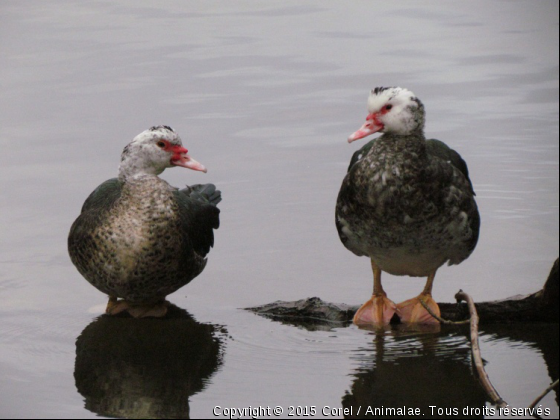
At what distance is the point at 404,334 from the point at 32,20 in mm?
9687

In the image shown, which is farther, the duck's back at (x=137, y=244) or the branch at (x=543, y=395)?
the duck's back at (x=137, y=244)

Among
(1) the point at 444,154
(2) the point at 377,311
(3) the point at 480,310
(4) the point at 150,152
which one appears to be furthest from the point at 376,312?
(4) the point at 150,152

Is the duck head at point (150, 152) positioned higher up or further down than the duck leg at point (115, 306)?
higher up

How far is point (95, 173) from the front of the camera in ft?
30.1

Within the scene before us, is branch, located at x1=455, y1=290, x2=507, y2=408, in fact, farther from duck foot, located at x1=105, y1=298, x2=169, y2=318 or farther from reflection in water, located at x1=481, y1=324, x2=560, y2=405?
duck foot, located at x1=105, y1=298, x2=169, y2=318

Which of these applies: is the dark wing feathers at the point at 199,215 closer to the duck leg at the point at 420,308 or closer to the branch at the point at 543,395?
the duck leg at the point at 420,308

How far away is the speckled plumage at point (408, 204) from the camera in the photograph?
6.11 metres

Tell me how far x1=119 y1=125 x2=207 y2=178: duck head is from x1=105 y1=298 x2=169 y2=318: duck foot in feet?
2.84

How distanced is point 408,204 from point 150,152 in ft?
5.79

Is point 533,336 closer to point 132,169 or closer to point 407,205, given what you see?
point 407,205

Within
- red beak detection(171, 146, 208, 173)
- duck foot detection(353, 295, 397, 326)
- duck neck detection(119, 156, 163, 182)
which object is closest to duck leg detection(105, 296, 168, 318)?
duck neck detection(119, 156, 163, 182)

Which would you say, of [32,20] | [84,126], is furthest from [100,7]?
[84,126]

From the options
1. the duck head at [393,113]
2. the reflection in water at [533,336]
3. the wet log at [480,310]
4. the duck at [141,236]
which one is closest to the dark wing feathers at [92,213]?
the duck at [141,236]

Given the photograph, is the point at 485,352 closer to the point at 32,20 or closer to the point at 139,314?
the point at 139,314
